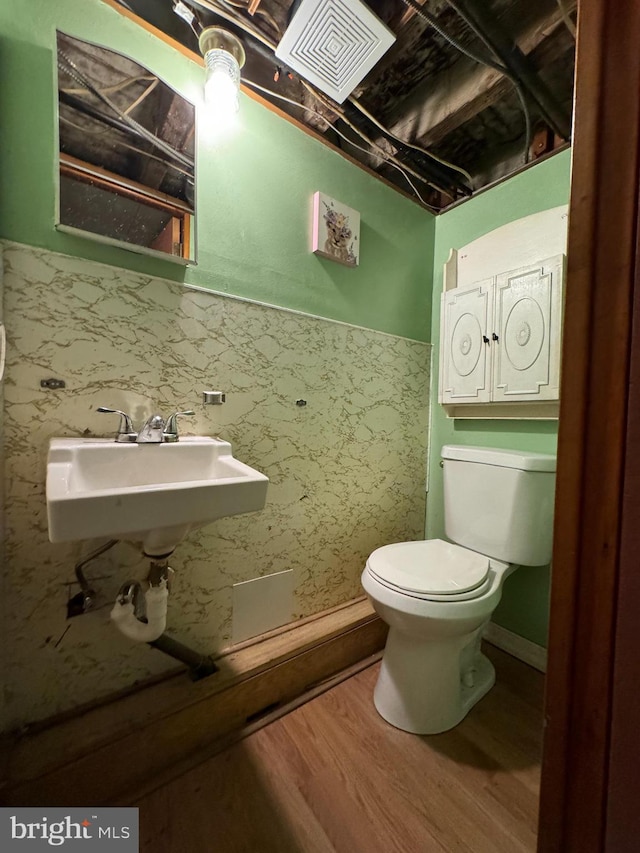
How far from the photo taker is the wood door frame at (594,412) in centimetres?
31

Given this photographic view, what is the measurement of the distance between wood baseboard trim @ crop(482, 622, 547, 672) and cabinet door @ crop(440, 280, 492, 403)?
0.96m

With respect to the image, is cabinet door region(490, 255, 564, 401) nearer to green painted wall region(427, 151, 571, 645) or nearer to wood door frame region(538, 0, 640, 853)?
green painted wall region(427, 151, 571, 645)

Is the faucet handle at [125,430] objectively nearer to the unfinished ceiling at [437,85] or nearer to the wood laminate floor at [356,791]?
the wood laminate floor at [356,791]

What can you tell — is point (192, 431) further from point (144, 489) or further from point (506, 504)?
point (506, 504)

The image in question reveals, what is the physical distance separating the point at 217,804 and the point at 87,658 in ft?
1.61

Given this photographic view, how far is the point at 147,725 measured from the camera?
84cm

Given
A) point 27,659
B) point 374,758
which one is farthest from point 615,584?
point 27,659

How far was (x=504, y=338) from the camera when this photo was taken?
50.4 inches

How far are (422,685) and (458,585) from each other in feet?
1.11

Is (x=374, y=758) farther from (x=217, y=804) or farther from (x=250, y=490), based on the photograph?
(x=250, y=490)

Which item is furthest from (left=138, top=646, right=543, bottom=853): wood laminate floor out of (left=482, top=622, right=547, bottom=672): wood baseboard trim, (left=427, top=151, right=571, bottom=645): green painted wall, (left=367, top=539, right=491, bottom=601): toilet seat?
(left=367, top=539, right=491, bottom=601): toilet seat

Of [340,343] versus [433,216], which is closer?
[340,343]

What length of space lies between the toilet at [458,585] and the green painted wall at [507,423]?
19 centimetres

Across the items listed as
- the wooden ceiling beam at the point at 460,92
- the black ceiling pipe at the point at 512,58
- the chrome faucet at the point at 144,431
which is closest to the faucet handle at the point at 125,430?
the chrome faucet at the point at 144,431
